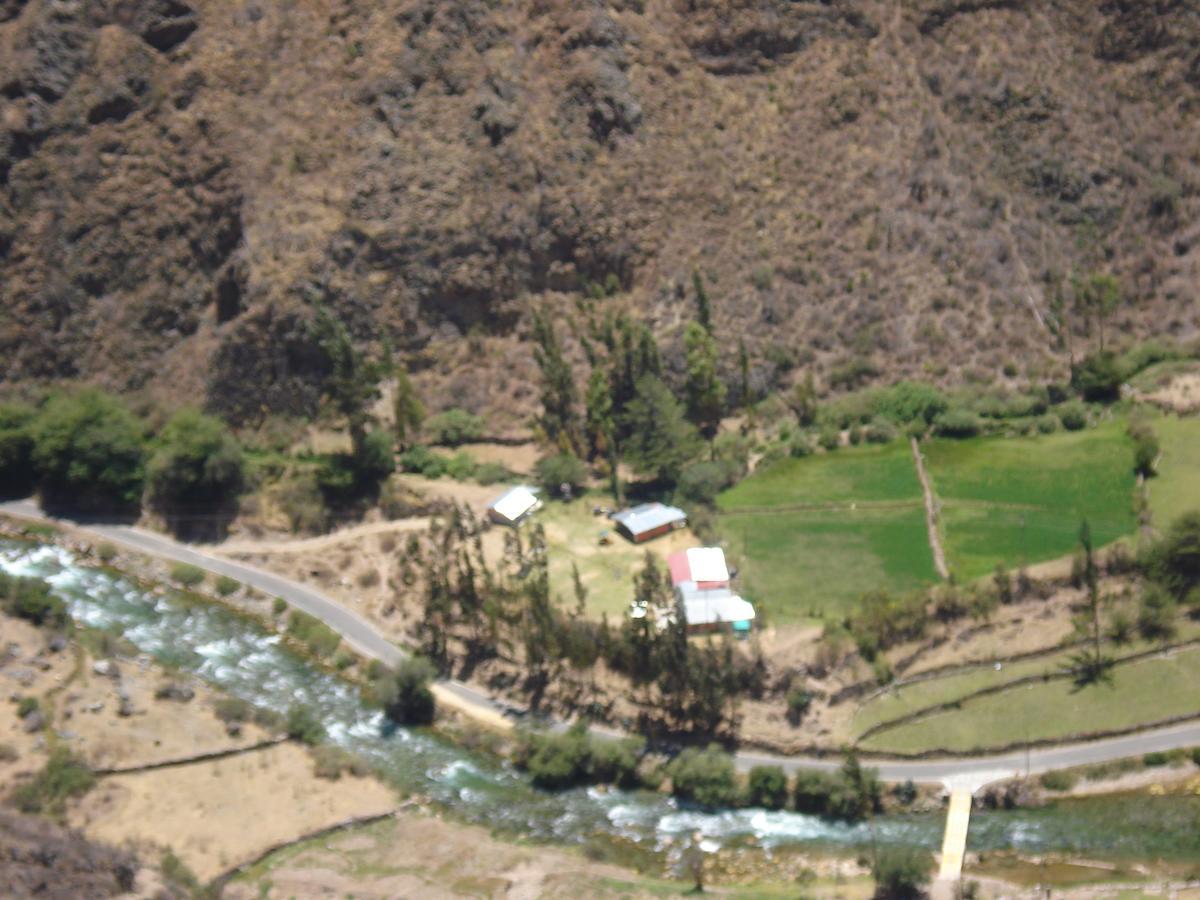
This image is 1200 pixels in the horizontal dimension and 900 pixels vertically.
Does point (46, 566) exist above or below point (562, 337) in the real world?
below

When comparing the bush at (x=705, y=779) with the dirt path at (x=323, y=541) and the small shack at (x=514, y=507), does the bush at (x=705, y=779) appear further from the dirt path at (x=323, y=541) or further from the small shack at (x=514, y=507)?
the dirt path at (x=323, y=541)

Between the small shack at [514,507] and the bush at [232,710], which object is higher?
the small shack at [514,507]

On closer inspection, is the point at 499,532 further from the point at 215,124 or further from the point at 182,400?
the point at 215,124

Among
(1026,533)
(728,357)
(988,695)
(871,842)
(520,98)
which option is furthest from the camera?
(520,98)

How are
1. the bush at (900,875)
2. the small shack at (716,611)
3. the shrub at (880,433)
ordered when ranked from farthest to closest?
the shrub at (880,433) → the small shack at (716,611) → the bush at (900,875)

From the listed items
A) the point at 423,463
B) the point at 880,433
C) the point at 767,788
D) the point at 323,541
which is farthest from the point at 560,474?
the point at 767,788

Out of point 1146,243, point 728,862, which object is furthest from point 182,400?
point 1146,243

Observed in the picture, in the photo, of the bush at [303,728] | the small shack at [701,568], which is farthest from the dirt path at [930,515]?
the bush at [303,728]
